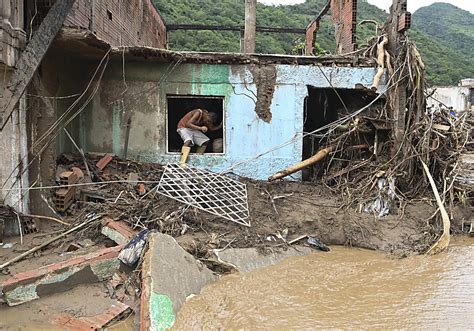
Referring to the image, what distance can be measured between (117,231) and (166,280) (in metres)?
1.83

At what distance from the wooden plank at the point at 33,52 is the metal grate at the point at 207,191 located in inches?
101

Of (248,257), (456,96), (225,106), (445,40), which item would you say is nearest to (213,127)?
(225,106)

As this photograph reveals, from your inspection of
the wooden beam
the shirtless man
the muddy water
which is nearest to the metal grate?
the shirtless man

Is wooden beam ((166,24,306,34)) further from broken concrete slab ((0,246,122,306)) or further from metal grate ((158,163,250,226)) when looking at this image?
broken concrete slab ((0,246,122,306))

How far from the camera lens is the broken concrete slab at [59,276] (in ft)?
16.4

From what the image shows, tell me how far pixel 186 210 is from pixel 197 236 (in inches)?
21.1

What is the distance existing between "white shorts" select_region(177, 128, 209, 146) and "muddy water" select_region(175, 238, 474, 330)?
3.67 metres

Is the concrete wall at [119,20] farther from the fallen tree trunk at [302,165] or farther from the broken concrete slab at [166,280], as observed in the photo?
the fallen tree trunk at [302,165]

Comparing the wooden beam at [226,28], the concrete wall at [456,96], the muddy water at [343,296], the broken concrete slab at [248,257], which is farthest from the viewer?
the concrete wall at [456,96]

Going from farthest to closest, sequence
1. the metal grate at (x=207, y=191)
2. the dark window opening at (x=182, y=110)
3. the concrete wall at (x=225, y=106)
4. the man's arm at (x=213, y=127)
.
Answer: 1. the dark window opening at (x=182, y=110)
2. the man's arm at (x=213, y=127)
3. the concrete wall at (x=225, y=106)
4. the metal grate at (x=207, y=191)

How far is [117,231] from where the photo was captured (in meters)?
6.41

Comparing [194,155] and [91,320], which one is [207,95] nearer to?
[194,155]

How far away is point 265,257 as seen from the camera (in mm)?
6645

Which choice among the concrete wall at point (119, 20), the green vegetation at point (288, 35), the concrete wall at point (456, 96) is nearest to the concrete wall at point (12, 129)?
the concrete wall at point (119, 20)
